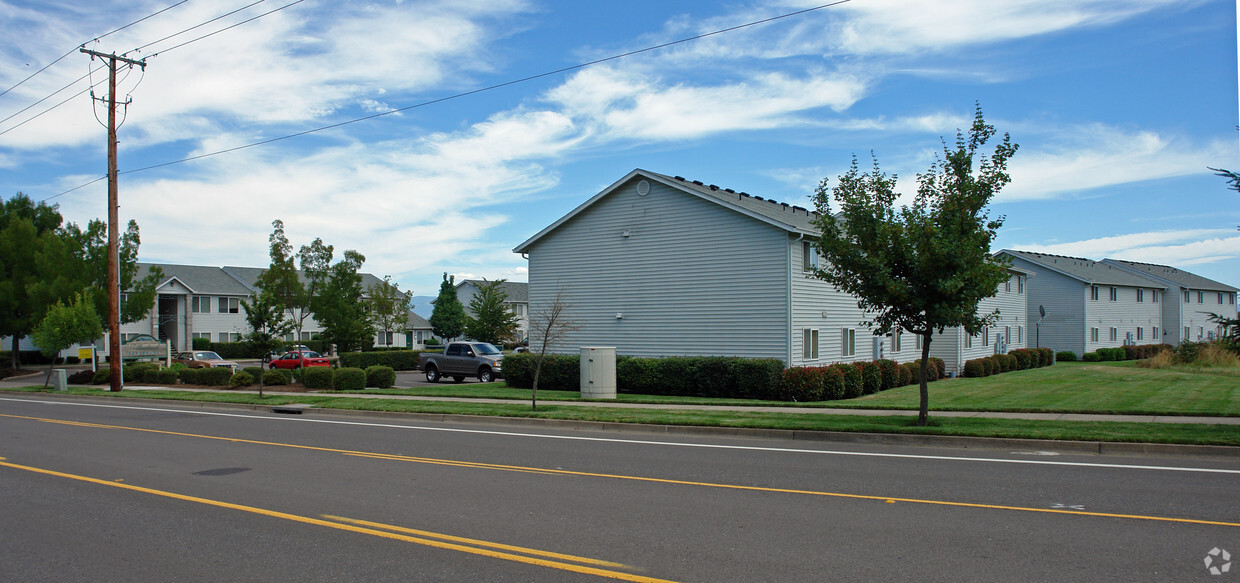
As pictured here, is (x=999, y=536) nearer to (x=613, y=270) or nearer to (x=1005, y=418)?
(x=1005, y=418)

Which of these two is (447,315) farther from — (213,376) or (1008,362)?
(1008,362)

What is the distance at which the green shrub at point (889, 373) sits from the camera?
2695cm

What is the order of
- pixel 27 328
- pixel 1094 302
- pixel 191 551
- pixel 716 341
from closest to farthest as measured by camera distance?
1. pixel 191 551
2. pixel 716 341
3. pixel 27 328
4. pixel 1094 302

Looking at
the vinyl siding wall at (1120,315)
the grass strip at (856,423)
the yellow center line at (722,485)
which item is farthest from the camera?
the vinyl siding wall at (1120,315)

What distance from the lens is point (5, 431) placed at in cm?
1612

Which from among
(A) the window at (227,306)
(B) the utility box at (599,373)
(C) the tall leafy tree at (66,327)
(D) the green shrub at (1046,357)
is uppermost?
(A) the window at (227,306)

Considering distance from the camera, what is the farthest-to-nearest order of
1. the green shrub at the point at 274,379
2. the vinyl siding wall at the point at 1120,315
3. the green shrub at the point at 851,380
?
1. the vinyl siding wall at the point at 1120,315
2. the green shrub at the point at 274,379
3. the green shrub at the point at 851,380

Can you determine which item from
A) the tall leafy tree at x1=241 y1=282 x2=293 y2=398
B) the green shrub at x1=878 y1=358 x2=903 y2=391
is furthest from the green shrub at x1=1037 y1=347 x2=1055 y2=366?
the tall leafy tree at x1=241 y1=282 x2=293 y2=398

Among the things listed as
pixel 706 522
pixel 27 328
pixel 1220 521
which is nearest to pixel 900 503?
pixel 706 522

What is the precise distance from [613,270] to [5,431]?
18.0 metres

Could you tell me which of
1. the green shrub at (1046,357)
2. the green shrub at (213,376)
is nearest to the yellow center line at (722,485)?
the green shrub at (213,376)

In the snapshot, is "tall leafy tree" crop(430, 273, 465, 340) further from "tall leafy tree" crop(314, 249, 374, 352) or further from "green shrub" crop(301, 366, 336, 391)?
"green shrub" crop(301, 366, 336, 391)

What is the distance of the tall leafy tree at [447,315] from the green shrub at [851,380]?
1755 inches

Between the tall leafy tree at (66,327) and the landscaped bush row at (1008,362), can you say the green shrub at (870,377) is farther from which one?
the tall leafy tree at (66,327)
